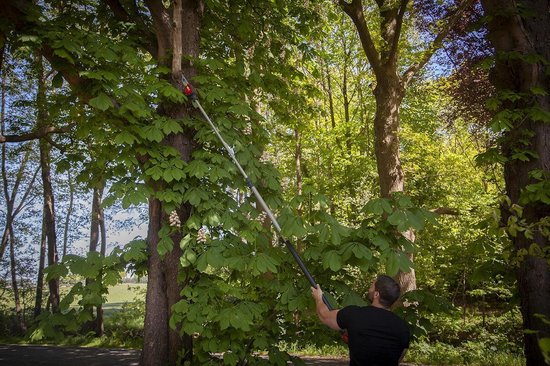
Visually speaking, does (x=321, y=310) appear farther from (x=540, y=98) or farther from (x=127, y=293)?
(x=127, y=293)

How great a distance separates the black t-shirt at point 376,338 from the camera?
2.86 m

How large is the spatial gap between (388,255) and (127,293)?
17045 mm

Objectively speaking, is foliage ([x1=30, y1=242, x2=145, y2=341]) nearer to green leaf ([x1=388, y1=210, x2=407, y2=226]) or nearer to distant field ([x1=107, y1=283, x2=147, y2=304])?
green leaf ([x1=388, y1=210, x2=407, y2=226])

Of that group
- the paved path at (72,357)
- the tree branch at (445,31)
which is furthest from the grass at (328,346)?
the tree branch at (445,31)

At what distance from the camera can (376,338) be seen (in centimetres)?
288

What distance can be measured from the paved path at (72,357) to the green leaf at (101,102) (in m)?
7.66

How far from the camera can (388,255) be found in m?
3.54

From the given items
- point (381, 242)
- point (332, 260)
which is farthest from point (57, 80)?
point (381, 242)

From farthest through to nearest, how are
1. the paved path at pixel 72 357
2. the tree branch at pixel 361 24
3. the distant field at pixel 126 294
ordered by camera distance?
1. the distant field at pixel 126 294
2. the paved path at pixel 72 357
3. the tree branch at pixel 361 24

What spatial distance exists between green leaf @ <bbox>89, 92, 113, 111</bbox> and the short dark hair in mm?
3145

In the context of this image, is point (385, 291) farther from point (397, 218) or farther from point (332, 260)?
point (397, 218)

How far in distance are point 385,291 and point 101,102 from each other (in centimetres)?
333

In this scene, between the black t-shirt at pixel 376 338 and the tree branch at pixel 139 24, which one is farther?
the tree branch at pixel 139 24

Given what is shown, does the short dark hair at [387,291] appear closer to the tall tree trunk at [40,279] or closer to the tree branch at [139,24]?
the tree branch at [139,24]
